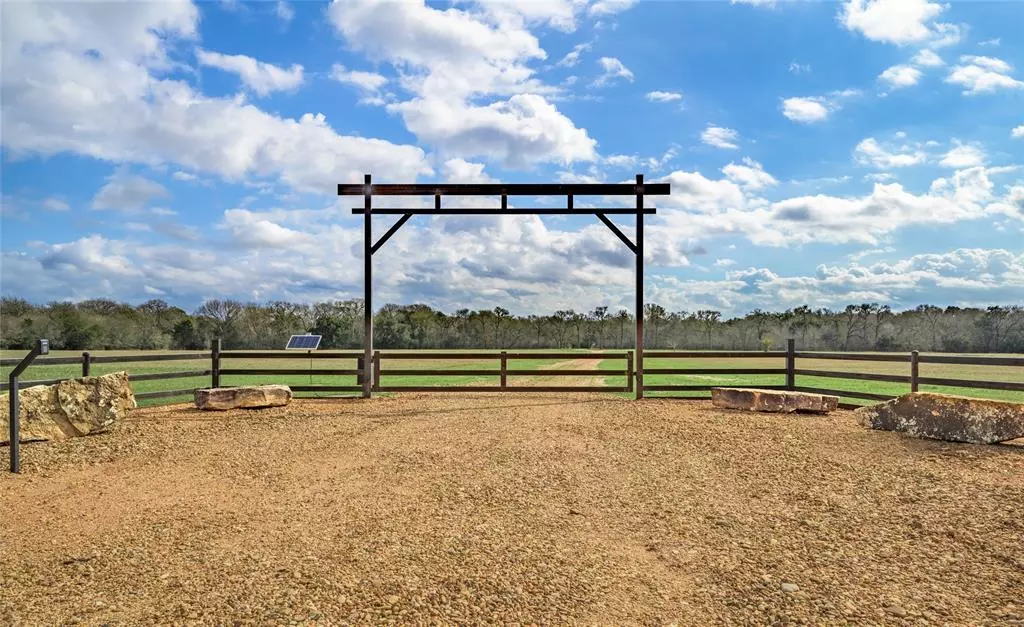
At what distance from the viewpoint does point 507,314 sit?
53688 millimetres

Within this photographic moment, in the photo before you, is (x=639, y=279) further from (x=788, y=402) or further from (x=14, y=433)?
(x=14, y=433)

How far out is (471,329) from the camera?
49000mm

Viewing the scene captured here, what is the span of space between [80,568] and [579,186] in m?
11.4

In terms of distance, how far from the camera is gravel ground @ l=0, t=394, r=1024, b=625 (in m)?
3.74

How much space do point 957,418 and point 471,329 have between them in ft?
135

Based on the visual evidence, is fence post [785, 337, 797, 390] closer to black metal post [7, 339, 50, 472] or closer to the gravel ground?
the gravel ground

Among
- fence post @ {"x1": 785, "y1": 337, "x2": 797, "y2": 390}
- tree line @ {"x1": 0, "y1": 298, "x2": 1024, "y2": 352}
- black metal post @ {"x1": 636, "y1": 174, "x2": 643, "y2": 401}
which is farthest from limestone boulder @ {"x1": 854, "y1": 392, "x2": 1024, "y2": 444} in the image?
tree line @ {"x1": 0, "y1": 298, "x2": 1024, "y2": 352}

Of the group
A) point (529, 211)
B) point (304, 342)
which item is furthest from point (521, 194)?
point (304, 342)

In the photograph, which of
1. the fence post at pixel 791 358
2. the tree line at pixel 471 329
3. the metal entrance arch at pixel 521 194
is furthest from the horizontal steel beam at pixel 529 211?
the tree line at pixel 471 329

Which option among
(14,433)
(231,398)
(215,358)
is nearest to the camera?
(14,433)

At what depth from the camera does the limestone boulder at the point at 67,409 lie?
9.12 meters

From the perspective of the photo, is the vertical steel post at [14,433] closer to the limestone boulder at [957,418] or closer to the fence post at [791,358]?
the limestone boulder at [957,418]

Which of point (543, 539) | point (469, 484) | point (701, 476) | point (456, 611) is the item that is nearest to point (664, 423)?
point (701, 476)

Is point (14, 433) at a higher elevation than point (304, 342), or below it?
below
